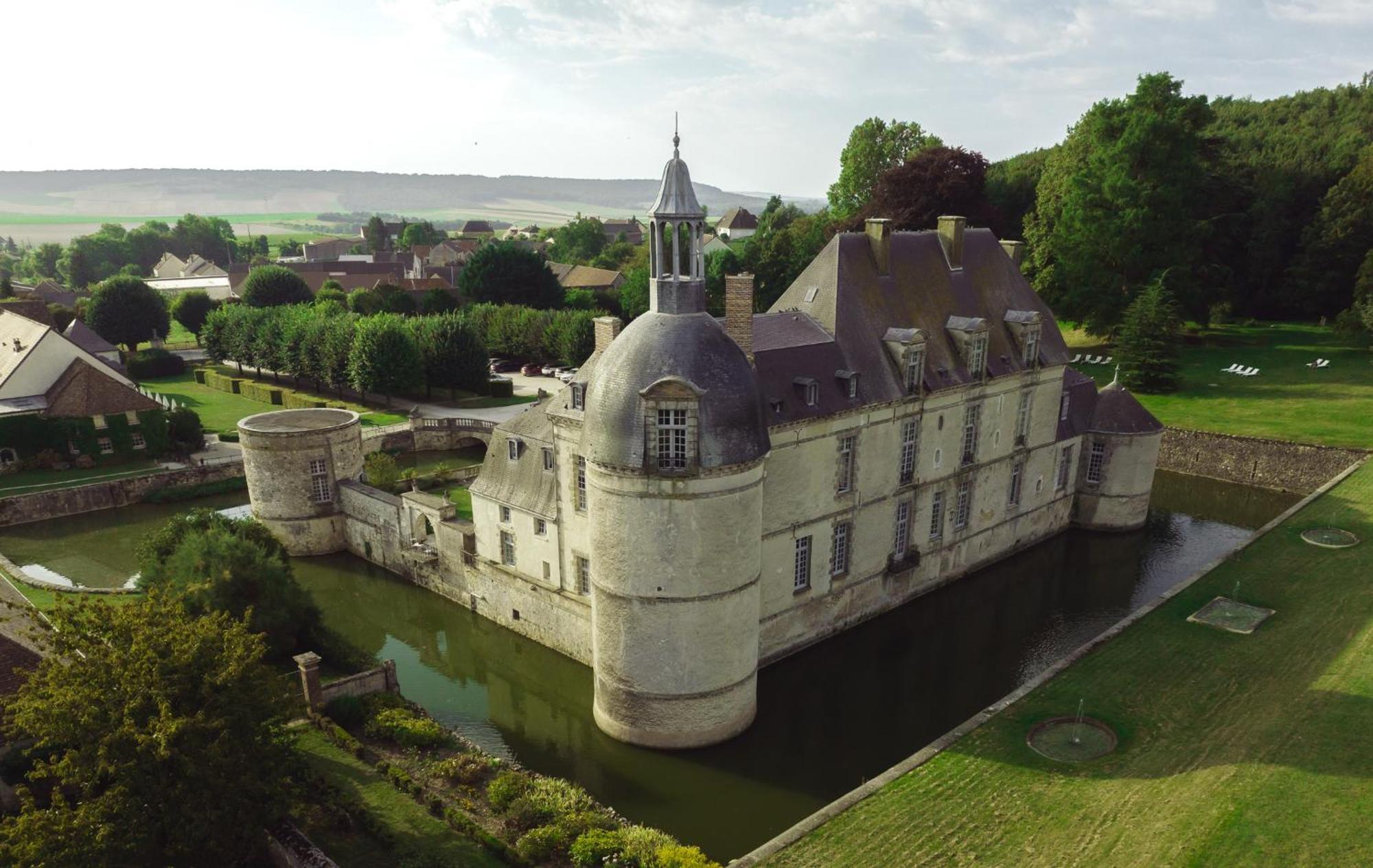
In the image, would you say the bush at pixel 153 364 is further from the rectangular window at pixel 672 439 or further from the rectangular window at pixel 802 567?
the rectangular window at pixel 672 439

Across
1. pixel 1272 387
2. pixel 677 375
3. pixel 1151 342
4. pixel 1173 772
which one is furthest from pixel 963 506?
pixel 1272 387

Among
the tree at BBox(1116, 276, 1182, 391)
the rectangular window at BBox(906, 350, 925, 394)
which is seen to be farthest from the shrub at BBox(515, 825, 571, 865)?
the tree at BBox(1116, 276, 1182, 391)

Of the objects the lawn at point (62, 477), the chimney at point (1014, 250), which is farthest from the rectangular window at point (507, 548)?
the lawn at point (62, 477)

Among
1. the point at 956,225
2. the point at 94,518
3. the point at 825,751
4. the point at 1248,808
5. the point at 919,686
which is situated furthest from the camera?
the point at 94,518

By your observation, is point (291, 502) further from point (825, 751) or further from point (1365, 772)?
point (1365, 772)

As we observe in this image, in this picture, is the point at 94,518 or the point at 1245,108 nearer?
the point at 94,518

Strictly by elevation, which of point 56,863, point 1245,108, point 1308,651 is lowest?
point 1308,651

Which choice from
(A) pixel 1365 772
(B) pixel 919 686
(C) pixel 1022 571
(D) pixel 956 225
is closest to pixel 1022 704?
(B) pixel 919 686

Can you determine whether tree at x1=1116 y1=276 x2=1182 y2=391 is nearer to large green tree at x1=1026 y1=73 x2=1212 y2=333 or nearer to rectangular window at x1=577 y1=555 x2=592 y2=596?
large green tree at x1=1026 y1=73 x2=1212 y2=333
